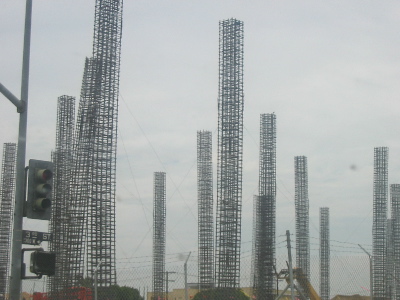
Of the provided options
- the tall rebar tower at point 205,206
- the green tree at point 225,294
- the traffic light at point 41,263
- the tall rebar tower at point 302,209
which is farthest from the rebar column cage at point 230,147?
the traffic light at point 41,263

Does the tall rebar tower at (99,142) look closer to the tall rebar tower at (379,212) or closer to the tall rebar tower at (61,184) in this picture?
the tall rebar tower at (61,184)

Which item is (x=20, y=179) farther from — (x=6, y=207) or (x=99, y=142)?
(x=6, y=207)

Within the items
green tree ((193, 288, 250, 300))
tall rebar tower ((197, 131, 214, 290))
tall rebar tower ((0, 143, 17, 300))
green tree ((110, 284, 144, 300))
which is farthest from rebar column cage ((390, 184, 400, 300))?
tall rebar tower ((0, 143, 17, 300))

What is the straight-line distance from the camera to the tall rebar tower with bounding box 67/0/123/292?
37.3 metres

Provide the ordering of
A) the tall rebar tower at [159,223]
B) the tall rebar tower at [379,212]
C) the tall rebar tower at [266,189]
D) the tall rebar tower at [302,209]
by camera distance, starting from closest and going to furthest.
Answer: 1. the tall rebar tower at [266,189]
2. the tall rebar tower at [379,212]
3. the tall rebar tower at [302,209]
4. the tall rebar tower at [159,223]

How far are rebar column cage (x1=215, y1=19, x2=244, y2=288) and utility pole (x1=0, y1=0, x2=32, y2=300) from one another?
2897 cm

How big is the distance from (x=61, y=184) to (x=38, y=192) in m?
37.6

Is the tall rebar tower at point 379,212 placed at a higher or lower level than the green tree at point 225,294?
higher

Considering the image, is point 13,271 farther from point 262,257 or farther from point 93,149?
point 262,257

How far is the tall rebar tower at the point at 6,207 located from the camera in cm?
5553

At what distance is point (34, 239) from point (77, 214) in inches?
1196

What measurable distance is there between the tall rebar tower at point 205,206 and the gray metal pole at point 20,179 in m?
39.9

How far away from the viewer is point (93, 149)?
38.2 meters

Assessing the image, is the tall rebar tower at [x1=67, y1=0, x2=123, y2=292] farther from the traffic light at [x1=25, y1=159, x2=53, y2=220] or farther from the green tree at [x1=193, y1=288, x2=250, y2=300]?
the traffic light at [x1=25, y1=159, x2=53, y2=220]
